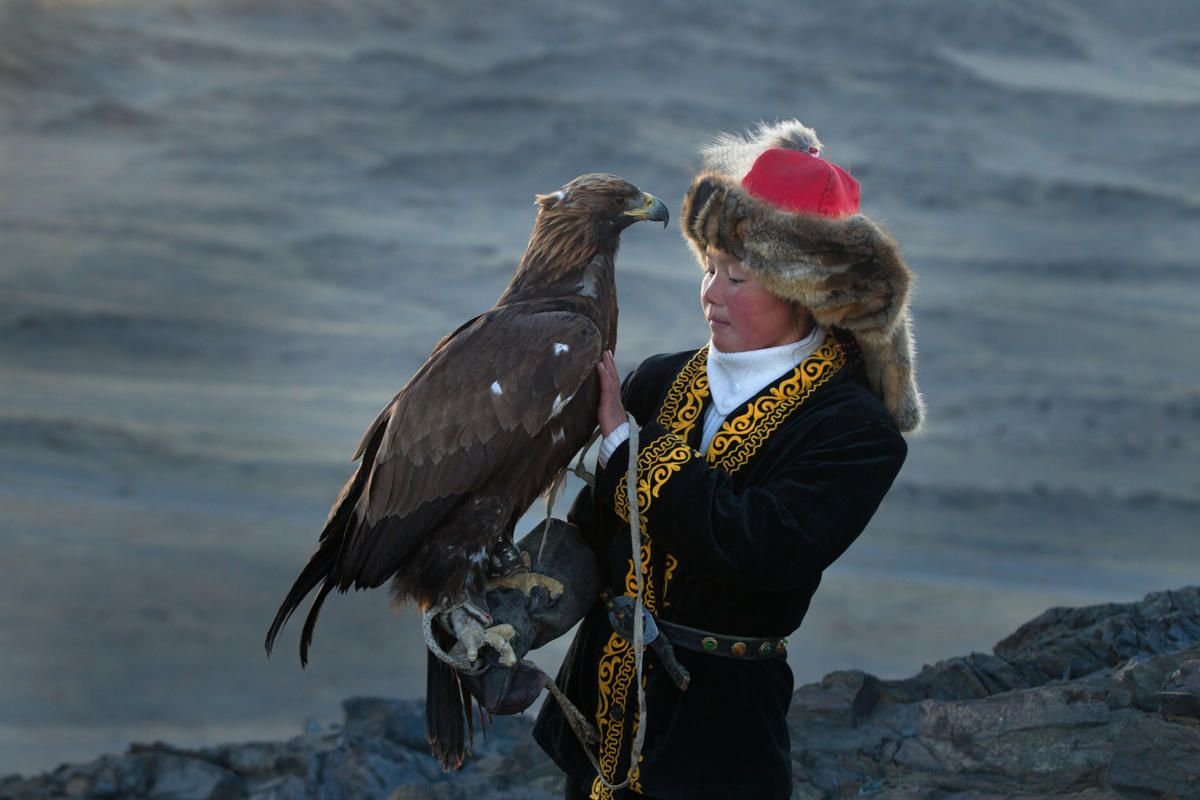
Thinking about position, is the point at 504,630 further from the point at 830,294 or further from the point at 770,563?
the point at 830,294

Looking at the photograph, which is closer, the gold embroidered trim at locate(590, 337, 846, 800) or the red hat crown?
the gold embroidered trim at locate(590, 337, 846, 800)

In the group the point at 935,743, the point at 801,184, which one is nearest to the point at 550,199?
the point at 801,184

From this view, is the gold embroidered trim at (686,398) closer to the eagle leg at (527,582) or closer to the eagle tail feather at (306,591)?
the eagle leg at (527,582)

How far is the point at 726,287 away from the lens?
2949mm

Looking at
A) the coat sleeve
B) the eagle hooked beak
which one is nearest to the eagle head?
the eagle hooked beak

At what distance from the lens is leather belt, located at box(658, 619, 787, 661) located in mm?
2896

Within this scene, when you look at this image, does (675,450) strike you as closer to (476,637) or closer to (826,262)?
(826,262)

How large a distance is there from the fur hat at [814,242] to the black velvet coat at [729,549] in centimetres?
11

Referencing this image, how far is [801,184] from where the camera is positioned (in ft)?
9.56

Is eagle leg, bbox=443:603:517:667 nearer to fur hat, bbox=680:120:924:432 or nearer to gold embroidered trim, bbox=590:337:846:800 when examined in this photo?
gold embroidered trim, bbox=590:337:846:800

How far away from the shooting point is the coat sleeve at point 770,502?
2697 millimetres

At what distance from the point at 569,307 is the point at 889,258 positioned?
32.0 inches

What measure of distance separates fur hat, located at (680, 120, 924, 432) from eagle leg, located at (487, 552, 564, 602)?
80cm

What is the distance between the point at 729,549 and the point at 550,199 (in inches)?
46.7
